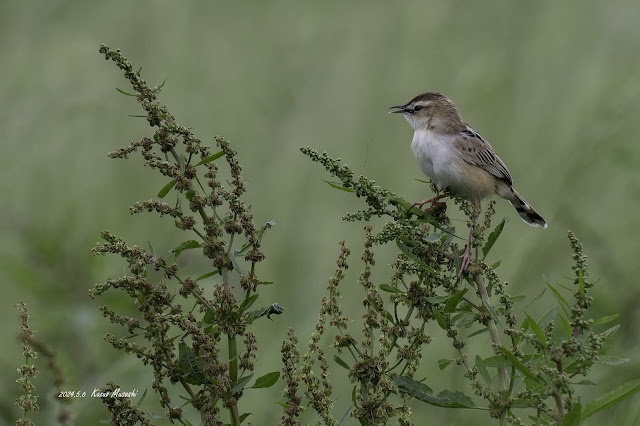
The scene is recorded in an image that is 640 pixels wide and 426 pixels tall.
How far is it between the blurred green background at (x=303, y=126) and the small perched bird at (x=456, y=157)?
22 centimetres

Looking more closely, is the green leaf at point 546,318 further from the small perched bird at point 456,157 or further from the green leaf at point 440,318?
the small perched bird at point 456,157

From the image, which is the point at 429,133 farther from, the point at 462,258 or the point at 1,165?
the point at 1,165

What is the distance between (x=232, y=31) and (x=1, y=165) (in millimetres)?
888

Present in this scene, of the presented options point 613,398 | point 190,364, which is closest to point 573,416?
point 613,398

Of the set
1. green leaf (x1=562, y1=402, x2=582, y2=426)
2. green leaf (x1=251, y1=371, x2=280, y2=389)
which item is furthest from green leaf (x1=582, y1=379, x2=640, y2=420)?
green leaf (x1=251, y1=371, x2=280, y2=389)

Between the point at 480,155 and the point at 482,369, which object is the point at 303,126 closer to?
the point at 480,155

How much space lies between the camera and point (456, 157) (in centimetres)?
120

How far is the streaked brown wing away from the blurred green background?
0.25 metres

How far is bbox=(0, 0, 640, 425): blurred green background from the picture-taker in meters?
1.42

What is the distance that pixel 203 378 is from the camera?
1.95 feet

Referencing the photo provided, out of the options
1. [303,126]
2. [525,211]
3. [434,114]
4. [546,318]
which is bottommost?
[546,318]

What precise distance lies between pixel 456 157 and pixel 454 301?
63cm

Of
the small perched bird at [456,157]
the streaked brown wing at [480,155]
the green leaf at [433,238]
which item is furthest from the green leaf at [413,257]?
the streaked brown wing at [480,155]

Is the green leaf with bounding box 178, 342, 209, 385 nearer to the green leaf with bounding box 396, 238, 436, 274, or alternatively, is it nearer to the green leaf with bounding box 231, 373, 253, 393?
the green leaf with bounding box 231, 373, 253, 393
